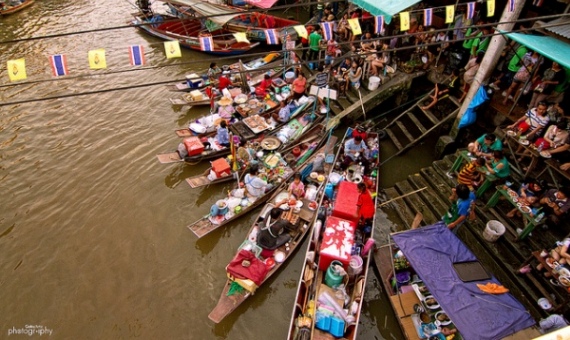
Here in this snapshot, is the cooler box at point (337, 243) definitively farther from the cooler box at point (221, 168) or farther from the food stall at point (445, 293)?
the cooler box at point (221, 168)

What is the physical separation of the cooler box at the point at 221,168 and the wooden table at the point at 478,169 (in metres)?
7.91

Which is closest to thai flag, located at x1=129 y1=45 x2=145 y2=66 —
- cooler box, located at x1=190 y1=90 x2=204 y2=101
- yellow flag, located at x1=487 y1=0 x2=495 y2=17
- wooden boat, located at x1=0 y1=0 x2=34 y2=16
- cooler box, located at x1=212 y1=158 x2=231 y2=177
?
cooler box, located at x1=212 y1=158 x2=231 y2=177

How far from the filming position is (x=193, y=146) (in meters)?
12.3

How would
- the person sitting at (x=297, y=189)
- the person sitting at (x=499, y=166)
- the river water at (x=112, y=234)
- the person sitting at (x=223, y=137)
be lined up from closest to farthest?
the river water at (x=112, y=234), the person sitting at (x=499, y=166), the person sitting at (x=297, y=189), the person sitting at (x=223, y=137)

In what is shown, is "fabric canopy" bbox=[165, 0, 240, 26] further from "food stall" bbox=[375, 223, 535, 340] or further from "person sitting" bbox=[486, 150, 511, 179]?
"food stall" bbox=[375, 223, 535, 340]

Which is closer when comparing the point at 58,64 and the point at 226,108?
the point at 58,64

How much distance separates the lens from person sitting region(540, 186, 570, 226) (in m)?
7.82

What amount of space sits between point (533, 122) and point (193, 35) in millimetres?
18848

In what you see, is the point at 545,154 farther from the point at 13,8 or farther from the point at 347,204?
the point at 13,8

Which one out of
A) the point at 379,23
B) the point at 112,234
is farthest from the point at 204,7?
the point at 112,234

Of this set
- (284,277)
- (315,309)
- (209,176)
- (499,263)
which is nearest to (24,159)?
(209,176)

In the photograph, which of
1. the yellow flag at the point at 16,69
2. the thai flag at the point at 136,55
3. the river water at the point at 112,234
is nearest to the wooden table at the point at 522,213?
the river water at the point at 112,234

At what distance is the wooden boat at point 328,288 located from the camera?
729 centimetres

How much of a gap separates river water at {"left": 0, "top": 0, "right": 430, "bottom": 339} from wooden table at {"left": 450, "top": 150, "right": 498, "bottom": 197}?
4.35m
